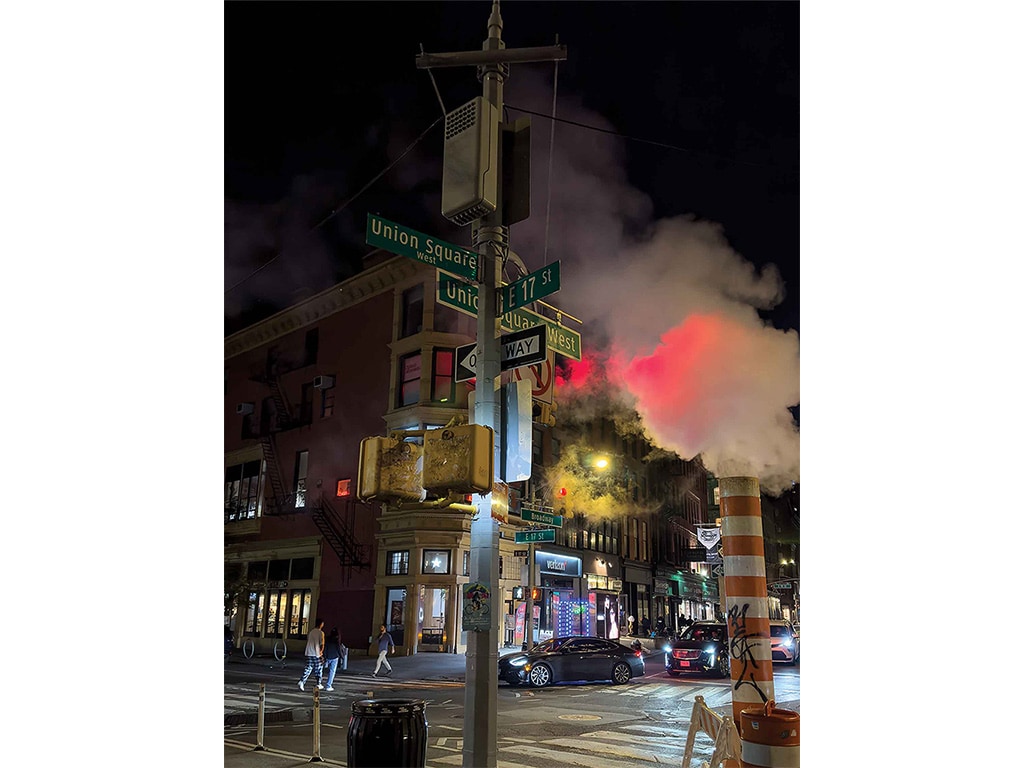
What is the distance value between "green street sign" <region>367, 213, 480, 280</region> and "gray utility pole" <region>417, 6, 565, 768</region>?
92 mm

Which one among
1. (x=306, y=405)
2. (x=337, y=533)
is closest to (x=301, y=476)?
(x=306, y=405)

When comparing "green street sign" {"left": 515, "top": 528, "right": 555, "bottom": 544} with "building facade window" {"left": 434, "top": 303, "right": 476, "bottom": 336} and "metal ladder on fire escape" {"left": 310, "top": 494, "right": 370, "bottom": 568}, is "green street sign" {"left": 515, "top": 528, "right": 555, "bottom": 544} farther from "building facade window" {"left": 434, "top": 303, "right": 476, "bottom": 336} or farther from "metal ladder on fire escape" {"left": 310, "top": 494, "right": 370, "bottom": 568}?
"building facade window" {"left": 434, "top": 303, "right": 476, "bottom": 336}

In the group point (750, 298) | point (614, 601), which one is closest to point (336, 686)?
point (750, 298)

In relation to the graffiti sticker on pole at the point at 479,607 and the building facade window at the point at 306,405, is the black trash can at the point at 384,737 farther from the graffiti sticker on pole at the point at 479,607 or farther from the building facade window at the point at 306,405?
the building facade window at the point at 306,405

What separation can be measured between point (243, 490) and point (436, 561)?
6.50m

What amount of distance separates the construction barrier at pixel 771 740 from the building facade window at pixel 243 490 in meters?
18.0

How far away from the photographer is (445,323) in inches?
747

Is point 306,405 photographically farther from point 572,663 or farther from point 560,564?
point 572,663

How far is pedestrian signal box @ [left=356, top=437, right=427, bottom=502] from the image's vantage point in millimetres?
3850

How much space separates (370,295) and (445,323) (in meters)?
2.41

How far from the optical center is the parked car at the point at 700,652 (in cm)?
1379

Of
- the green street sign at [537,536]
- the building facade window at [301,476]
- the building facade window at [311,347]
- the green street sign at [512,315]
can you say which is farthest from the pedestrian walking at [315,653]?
the building facade window at [311,347]

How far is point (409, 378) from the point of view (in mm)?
19000
